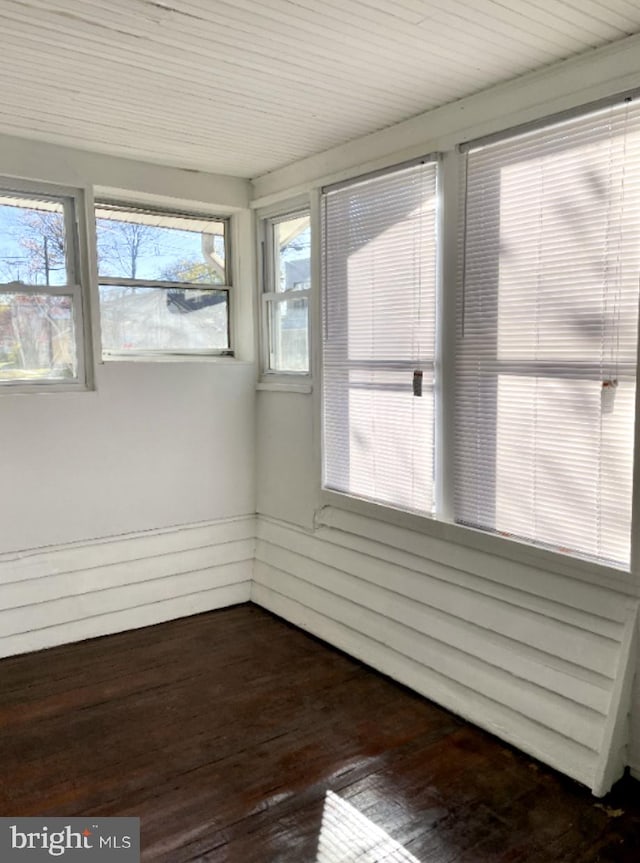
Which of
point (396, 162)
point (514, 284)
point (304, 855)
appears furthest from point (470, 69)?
point (304, 855)

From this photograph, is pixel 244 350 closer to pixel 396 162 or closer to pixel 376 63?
pixel 396 162

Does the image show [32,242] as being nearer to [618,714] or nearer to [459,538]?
[459,538]

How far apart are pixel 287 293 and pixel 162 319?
786 mm

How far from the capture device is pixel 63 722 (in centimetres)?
288

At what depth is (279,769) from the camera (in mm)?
2520

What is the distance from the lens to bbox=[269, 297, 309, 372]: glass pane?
13.1ft

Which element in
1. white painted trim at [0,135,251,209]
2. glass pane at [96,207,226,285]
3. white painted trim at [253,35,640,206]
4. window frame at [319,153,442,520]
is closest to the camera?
white painted trim at [253,35,640,206]

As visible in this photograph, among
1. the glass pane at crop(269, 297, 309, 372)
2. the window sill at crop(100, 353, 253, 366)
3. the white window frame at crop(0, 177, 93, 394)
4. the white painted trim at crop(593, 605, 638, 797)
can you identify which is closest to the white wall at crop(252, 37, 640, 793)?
the white painted trim at crop(593, 605, 638, 797)

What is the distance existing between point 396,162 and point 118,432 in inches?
82.3

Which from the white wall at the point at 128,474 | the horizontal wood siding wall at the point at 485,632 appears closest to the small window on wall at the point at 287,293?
the white wall at the point at 128,474

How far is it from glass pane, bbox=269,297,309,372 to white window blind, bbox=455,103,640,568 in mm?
1314

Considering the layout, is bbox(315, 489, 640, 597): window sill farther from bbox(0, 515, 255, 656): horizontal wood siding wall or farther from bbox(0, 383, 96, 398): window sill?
bbox(0, 383, 96, 398): window sill

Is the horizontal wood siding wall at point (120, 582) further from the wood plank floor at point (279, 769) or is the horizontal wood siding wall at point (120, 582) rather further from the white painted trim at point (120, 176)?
the white painted trim at point (120, 176)

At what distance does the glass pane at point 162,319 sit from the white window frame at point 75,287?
17 cm
